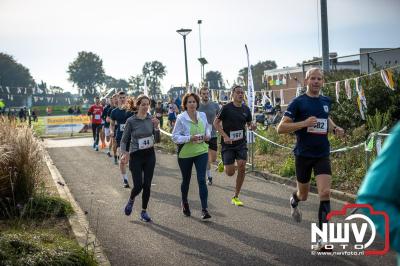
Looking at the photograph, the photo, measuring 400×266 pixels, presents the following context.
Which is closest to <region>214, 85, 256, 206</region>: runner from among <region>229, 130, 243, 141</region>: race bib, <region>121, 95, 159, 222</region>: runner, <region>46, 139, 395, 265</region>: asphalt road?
<region>229, 130, 243, 141</region>: race bib

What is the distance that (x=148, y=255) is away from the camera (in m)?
6.27

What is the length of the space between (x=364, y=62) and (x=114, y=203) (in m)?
14.8

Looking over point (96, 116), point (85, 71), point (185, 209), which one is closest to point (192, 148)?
point (185, 209)

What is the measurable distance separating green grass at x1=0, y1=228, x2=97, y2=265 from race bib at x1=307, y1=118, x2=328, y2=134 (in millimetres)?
2858

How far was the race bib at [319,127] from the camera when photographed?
248 inches

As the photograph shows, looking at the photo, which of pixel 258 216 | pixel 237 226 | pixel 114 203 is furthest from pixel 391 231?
pixel 114 203

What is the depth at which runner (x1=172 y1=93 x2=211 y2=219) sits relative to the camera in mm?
8078

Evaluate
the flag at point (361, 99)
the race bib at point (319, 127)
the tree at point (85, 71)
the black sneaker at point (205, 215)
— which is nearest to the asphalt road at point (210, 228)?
the black sneaker at point (205, 215)

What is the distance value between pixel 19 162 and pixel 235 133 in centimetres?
348

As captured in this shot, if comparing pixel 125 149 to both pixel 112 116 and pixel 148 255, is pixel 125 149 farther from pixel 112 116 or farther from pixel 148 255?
pixel 112 116

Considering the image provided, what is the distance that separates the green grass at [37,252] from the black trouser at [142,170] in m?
2.64

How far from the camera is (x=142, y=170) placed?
841 centimetres

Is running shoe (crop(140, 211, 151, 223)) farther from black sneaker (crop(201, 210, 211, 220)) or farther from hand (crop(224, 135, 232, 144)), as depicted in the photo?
hand (crop(224, 135, 232, 144))

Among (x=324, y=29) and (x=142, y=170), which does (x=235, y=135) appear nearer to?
(x=142, y=170)
